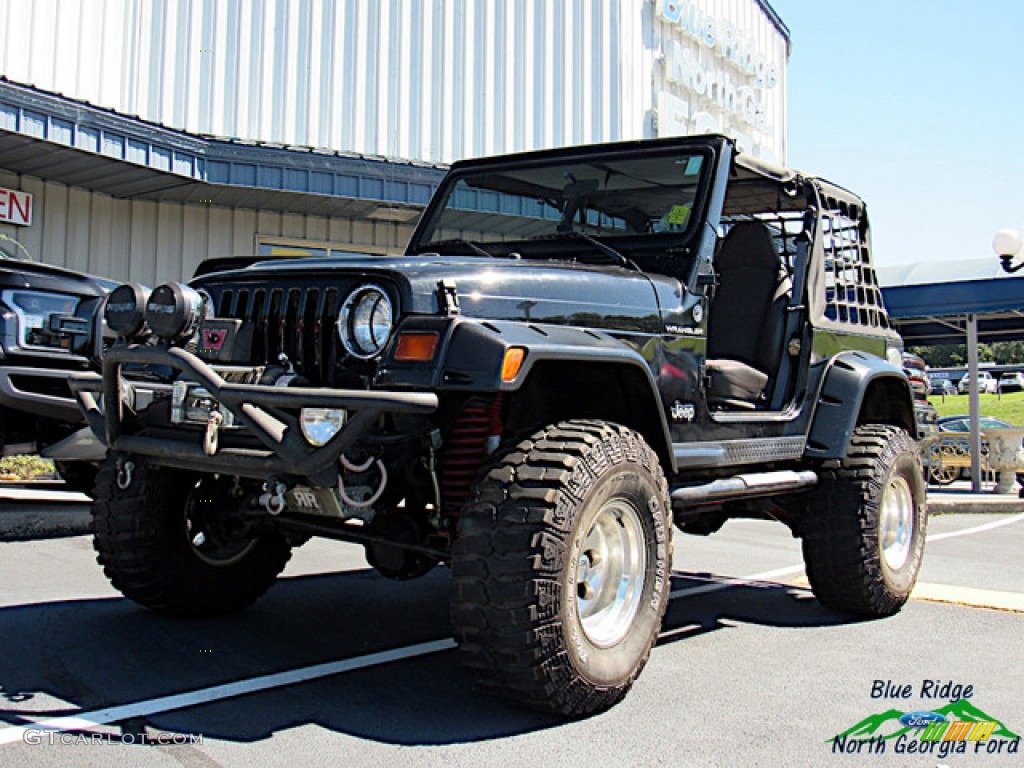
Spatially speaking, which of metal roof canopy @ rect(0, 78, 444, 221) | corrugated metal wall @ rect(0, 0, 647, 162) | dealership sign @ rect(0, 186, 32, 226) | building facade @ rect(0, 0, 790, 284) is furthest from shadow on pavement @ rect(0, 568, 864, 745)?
corrugated metal wall @ rect(0, 0, 647, 162)

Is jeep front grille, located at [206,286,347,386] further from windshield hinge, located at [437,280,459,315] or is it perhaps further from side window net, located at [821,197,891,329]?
side window net, located at [821,197,891,329]

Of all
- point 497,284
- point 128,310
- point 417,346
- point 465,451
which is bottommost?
point 465,451

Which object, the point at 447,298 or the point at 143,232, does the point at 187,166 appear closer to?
the point at 143,232

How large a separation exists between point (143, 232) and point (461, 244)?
31.1 feet

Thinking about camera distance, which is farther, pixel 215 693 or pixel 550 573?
pixel 215 693

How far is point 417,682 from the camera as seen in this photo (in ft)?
12.5

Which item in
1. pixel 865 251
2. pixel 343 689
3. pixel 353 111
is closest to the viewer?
pixel 343 689

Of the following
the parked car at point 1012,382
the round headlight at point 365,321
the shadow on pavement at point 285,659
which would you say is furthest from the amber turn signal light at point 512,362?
the parked car at point 1012,382

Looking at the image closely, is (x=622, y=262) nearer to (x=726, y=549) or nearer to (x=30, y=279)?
(x=726, y=549)

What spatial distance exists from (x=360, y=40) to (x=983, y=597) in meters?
11.2

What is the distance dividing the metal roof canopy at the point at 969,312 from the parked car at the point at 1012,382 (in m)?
46.4

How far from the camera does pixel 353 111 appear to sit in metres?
13.9

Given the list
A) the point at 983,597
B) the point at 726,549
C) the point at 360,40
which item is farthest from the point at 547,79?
the point at 983,597

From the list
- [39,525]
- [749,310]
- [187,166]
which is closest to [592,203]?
[749,310]
